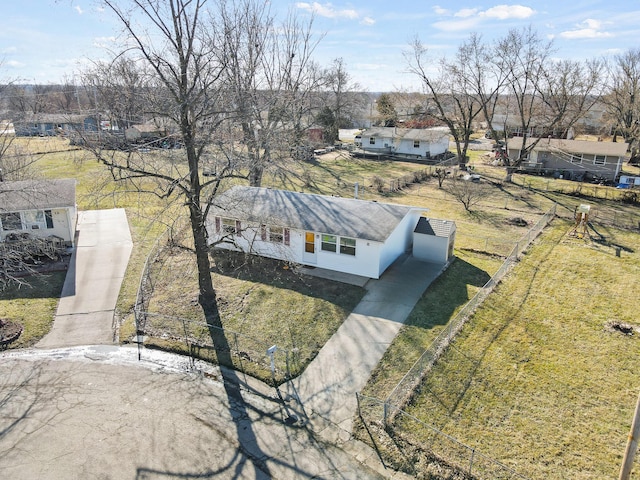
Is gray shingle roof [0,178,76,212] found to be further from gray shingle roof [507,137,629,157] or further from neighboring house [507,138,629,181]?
gray shingle roof [507,137,629,157]

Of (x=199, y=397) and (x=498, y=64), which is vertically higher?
(x=498, y=64)

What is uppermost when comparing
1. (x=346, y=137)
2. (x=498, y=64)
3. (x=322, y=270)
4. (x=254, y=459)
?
(x=498, y=64)

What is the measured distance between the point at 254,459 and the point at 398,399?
164 inches

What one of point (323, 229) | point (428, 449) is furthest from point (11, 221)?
Answer: point (428, 449)

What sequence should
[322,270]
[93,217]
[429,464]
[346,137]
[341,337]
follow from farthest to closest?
1. [346,137]
2. [93,217]
3. [322,270]
4. [341,337]
5. [429,464]

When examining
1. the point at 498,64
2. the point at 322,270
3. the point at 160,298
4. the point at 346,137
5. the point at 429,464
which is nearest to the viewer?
the point at 429,464

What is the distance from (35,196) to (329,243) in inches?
587

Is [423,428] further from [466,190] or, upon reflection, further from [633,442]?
[466,190]

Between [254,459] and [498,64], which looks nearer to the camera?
[254,459]

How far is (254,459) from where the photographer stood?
10.8 metres

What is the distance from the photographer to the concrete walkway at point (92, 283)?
16.0 meters

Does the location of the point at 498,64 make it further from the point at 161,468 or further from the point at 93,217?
the point at 161,468

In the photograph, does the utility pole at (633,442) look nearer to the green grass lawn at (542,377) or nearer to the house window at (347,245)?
the green grass lawn at (542,377)

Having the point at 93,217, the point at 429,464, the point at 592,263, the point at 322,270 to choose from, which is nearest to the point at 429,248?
the point at 322,270
